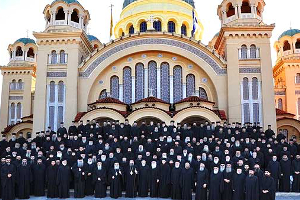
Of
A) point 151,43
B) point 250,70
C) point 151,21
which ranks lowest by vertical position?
point 250,70

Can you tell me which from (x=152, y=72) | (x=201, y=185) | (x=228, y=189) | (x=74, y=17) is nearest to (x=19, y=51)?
(x=74, y=17)

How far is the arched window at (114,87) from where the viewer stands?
30016 mm

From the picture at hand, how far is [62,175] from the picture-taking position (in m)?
16.6

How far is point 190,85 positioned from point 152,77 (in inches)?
104

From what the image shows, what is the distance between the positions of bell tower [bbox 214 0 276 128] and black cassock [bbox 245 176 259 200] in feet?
42.2

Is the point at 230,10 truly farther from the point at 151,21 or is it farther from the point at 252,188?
Answer: the point at 252,188

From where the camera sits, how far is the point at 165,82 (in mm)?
29875

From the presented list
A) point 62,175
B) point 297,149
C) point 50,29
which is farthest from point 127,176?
point 50,29

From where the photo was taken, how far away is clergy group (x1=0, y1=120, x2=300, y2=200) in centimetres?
1561

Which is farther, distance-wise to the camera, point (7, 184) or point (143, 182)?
point (143, 182)

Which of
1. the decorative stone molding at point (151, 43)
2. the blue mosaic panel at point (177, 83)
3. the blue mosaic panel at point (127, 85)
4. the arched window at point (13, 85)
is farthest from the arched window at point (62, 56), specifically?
the arched window at point (13, 85)

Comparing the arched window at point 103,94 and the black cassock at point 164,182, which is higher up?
the arched window at point 103,94

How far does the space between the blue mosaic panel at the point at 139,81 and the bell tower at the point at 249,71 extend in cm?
578

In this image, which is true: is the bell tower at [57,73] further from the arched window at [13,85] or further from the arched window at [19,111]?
the arched window at [13,85]
